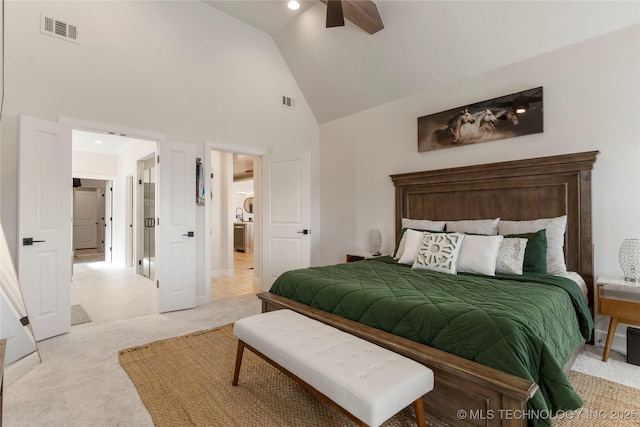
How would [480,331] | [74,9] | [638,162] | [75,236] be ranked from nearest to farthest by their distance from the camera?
[480,331] < [638,162] < [74,9] < [75,236]

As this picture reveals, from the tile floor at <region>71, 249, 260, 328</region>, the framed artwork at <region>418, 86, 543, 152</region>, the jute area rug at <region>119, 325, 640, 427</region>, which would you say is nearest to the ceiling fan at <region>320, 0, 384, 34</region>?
the framed artwork at <region>418, 86, 543, 152</region>

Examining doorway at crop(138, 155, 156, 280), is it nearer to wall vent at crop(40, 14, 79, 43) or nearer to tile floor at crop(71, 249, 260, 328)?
tile floor at crop(71, 249, 260, 328)

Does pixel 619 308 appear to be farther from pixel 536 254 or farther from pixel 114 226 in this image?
pixel 114 226

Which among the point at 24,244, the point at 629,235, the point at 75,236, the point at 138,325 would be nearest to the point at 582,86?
the point at 629,235

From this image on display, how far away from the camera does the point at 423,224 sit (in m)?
3.64

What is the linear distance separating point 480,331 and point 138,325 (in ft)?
10.8

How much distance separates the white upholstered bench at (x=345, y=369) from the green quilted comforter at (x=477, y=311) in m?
0.26

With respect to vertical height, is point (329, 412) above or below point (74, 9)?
below

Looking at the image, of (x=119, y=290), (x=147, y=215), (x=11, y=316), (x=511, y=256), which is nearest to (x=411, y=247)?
(x=511, y=256)

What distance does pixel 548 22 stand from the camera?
2867 mm

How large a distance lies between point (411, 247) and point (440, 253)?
40cm

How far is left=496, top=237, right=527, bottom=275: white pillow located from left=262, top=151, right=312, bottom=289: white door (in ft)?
8.39

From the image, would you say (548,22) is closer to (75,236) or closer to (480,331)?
(480,331)

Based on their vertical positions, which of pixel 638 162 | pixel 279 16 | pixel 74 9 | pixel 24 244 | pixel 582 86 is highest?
pixel 279 16
